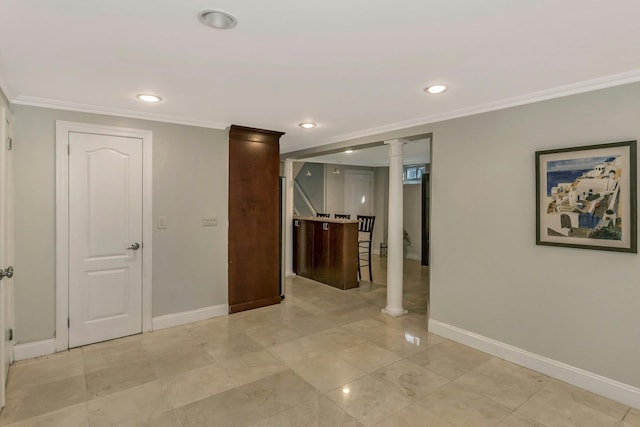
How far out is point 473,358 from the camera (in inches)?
121

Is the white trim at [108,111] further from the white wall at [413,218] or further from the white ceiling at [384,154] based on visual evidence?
the white wall at [413,218]

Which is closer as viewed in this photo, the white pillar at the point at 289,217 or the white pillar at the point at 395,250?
the white pillar at the point at 395,250

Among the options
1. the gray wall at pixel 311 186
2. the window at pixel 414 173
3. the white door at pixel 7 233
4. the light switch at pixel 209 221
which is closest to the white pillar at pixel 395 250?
the light switch at pixel 209 221

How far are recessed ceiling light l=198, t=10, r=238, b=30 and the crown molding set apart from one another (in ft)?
7.78

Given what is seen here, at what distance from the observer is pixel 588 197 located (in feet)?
8.32

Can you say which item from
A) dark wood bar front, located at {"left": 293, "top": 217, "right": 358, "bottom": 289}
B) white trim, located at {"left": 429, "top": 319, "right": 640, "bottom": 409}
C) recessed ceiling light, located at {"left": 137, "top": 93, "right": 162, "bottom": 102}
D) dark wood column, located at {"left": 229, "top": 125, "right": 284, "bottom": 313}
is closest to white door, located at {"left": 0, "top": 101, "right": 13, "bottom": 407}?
recessed ceiling light, located at {"left": 137, "top": 93, "right": 162, "bottom": 102}

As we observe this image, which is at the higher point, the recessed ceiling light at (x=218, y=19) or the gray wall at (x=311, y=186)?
the recessed ceiling light at (x=218, y=19)

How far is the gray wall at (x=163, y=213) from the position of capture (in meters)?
3.03

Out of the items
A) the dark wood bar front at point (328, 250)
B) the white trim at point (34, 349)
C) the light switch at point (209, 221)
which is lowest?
the white trim at point (34, 349)

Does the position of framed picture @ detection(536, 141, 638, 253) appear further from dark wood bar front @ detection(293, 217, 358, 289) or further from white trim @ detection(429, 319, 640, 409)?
dark wood bar front @ detection(293, 217, 358, 289)

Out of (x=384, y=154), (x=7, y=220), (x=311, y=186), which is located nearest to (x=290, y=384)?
(x=7, y=220)

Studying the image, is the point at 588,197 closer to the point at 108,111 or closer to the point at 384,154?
the point at 384,154

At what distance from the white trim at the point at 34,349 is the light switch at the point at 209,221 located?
1.77 metres

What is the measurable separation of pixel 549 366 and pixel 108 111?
4.60 meters
